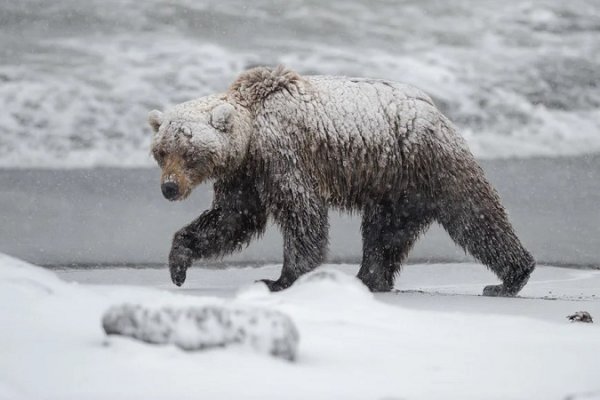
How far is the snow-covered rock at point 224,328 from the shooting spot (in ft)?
13.8

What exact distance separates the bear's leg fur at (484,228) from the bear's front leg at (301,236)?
1135 mm

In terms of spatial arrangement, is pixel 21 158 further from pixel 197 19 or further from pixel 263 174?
pixel 263 174

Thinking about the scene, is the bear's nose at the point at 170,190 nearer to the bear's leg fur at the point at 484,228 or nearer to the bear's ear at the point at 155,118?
the bear's ear at the point at 155,118

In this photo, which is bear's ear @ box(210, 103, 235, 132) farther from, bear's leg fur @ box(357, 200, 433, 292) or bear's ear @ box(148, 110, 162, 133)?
bear's leg fur @ box(357, 200, 433, 292)

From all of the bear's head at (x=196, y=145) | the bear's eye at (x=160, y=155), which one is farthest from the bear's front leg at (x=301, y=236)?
the bear's eye at (x=160, y=155)

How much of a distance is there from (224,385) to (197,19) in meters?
15.9

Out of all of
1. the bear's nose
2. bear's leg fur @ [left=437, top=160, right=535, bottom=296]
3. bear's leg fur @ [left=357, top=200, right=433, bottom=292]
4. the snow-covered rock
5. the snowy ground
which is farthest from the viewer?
bear's leg fur @ [left=357, top=200, right=433, bottom=292]

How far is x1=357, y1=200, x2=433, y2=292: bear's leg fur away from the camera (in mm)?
8344

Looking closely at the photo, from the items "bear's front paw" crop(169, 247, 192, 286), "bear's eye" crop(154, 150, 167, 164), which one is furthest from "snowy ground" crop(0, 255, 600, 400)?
"bear's front paw" crop(169, 247, 192, 286)

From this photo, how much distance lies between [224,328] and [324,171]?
3.72m

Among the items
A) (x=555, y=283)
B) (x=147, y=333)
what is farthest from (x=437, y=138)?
(x=147, y=333)

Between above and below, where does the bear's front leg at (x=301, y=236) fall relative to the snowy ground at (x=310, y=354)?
below

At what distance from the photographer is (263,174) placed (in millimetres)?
7688

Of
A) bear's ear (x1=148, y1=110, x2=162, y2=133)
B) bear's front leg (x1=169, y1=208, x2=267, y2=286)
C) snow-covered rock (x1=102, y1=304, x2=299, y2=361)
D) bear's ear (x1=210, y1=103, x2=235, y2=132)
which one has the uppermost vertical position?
snow-covered rock (x1=102, y1=304, x2=299, y2=361)
